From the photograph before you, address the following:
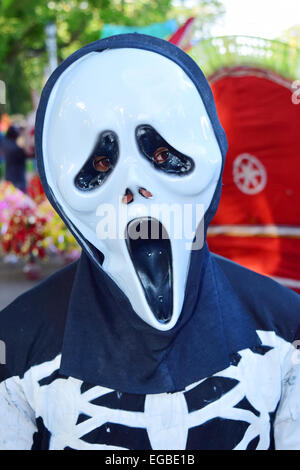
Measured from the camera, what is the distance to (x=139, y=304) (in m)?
1.09

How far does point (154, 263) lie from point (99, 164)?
23 centimetres

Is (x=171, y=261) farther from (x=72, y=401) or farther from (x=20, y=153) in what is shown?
(x=20, y=153)

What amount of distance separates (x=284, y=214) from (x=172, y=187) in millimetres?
1842

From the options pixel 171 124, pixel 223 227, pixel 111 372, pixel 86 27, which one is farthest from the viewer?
pixel 86 27

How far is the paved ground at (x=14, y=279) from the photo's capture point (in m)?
4.74

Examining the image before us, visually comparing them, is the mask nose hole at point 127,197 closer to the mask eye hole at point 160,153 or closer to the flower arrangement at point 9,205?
the mask eye hole at point 160,153

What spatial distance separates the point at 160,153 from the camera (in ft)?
3.62

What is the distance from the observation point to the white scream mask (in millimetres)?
1069

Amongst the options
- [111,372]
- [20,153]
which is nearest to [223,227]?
[111,372]

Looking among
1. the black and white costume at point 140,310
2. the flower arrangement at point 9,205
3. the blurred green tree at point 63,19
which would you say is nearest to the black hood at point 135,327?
the black and white costume at point 140,310

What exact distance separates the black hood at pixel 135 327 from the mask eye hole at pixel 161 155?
0.39 ft

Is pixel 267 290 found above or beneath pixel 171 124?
beneath

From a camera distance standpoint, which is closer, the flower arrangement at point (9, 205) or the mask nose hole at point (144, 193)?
the mask nose hole at point (144, 193)

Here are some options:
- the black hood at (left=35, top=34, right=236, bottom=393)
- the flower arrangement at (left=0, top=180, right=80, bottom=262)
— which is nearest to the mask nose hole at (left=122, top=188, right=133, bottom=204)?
the black hood at (left=35, top=34, right=236, bottom=393)
